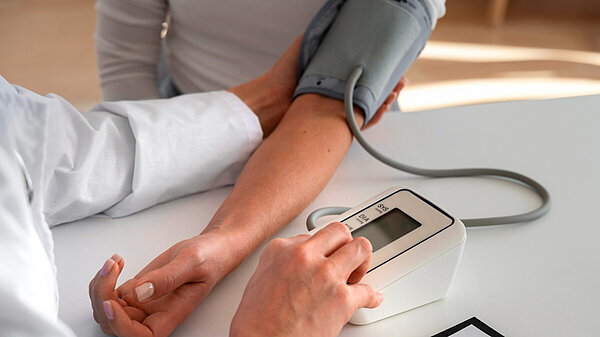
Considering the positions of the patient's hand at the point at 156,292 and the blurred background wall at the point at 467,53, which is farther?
the blurred background wall at the point at 467,53

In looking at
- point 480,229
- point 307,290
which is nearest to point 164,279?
point 307,290

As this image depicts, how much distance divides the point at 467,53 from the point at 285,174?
6.63 feet

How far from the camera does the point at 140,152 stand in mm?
568

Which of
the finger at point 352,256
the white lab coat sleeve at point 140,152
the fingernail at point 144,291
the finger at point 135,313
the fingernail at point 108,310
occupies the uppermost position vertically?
the finger at point 352,256

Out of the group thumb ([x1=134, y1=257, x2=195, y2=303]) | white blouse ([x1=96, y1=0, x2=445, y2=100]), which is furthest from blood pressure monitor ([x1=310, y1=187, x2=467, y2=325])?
white blouse ([x1=96, y1=0, x2=445, y2=100])

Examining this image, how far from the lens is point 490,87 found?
2.10 metres

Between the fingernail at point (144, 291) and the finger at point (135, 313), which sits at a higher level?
the fingernail at point (144, 291)

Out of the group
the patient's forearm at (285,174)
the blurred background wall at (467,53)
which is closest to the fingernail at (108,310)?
the patient's forearm at (285,174)

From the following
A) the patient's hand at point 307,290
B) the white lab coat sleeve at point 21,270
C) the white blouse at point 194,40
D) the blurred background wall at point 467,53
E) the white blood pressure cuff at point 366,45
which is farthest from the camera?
the blurred background wall at point 467,53

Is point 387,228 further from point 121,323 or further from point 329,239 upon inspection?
point 121,323

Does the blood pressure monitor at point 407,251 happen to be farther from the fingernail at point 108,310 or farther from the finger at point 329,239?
the fingernail at point 108,310

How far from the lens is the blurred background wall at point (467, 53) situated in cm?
210

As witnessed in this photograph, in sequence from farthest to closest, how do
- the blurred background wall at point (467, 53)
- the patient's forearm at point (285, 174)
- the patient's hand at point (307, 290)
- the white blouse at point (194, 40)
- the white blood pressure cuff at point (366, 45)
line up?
the blurred background wall at point (467, 53) → the white blouse at point (194, 40) → the white blood pressure cuff at point (366, 45) → the patient's forearm at point (285, 174) → the patient's hand at point (307, 290)

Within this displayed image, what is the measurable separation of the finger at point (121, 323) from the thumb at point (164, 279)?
0.02 meters
